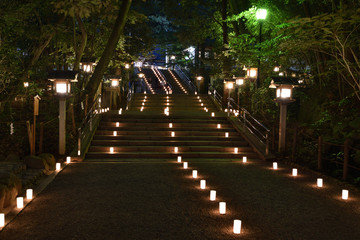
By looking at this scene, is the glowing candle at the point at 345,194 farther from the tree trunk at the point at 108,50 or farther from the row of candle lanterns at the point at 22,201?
the tree trunk at the point at 108,50

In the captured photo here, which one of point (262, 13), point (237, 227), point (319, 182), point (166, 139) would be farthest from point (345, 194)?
point (262, 13)

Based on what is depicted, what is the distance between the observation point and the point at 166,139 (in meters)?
12.9

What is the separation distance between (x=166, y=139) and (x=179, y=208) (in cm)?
712

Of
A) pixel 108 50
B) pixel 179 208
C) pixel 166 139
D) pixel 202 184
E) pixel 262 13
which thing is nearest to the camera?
pixel 179 208

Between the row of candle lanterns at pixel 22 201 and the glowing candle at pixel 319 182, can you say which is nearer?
the row of candle lanterns at pixel 22 201

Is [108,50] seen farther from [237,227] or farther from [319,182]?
[237,227]

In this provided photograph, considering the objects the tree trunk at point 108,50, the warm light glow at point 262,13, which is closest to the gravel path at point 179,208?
the tree trunk at point 108,50

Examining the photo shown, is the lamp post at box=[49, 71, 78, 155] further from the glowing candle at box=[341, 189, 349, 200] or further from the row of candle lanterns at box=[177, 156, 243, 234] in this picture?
the glowing candle at box=[341, 189, 349, 200]

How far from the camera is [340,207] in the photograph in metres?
6.04

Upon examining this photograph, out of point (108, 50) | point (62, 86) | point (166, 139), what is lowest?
point (166, 139)

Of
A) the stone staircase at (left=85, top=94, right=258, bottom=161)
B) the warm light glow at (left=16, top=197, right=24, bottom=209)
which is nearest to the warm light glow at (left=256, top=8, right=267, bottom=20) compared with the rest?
the stone staircase at (left=85, top=94, right=258, bottom=161)

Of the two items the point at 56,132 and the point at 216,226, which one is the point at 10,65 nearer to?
the point at 56,132

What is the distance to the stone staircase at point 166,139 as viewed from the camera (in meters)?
11.5

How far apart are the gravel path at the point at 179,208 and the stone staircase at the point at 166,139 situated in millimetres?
2518
